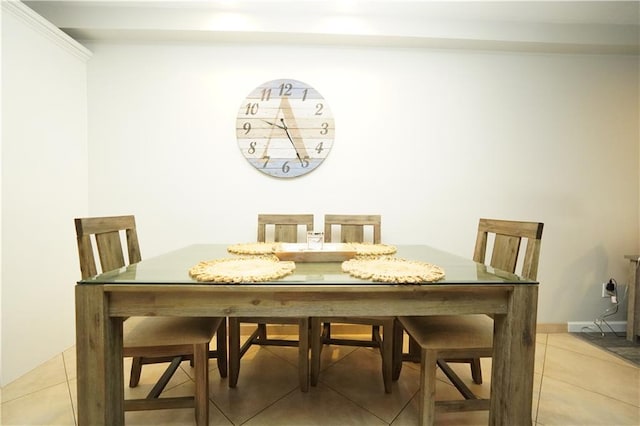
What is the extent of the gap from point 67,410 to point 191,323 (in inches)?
32.1

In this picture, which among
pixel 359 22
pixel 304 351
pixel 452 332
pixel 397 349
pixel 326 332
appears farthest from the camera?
pixel 359 22

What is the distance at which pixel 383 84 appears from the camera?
7.28 feet

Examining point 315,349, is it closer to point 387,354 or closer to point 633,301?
point 387,354

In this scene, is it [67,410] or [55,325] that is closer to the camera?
[67,410]

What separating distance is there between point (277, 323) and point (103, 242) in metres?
1.02

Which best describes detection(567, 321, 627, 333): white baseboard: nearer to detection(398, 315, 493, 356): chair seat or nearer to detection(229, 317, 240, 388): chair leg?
detection(398, 315, 493, 356): chair seat

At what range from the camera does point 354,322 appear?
5.36 feet

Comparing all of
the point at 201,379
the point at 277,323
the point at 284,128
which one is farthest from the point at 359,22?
the point at 201,379

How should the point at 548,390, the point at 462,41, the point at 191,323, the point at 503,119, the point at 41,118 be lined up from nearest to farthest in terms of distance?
the point at 191,323, the point at 548,390, the point at 41,118, the point at 462,41, the point at 503,119

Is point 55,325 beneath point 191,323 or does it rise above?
beneath

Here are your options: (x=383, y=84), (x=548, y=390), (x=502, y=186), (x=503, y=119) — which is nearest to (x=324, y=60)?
(x=383, y=84)

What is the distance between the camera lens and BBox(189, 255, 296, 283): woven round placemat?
3.22ft

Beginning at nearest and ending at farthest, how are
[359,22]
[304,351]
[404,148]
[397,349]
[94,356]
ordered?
1. [94,356]
2. [304,351]
3. [397,349]
4. [359,22]
5. [404,148]

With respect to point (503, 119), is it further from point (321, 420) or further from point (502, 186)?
point (321, 420)
